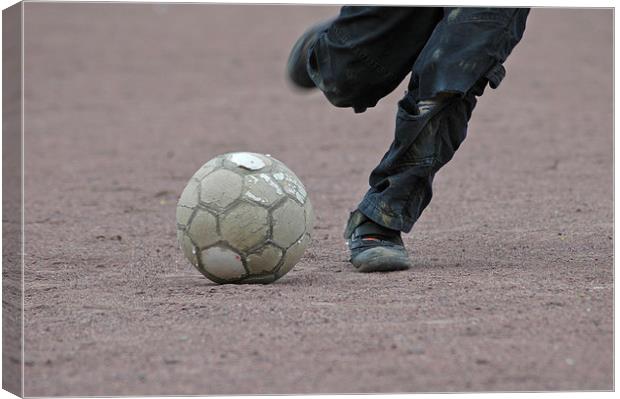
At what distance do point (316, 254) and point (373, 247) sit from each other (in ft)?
2.12

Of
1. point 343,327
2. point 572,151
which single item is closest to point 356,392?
point 343,327

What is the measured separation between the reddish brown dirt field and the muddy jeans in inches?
15.8

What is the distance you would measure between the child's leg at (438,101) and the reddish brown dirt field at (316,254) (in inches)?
13.7

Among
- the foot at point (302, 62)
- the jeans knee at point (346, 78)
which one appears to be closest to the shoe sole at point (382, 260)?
the jeans knee at point (346, 78)

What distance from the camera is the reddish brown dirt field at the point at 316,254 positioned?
3.39 meters

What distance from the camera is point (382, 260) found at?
4.83 m

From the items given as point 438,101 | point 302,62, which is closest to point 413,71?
point 438,101

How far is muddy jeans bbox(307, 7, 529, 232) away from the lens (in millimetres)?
4555

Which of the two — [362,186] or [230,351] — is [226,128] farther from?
[230,351]

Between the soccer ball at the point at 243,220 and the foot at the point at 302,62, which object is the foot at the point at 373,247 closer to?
the soccer ball at the point at 243,220

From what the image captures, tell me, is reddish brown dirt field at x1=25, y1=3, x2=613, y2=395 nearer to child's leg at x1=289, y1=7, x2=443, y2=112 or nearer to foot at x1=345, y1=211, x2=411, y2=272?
foot at x1=345, y1=211, x2=411, y2=272

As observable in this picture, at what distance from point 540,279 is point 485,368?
4.36 feet

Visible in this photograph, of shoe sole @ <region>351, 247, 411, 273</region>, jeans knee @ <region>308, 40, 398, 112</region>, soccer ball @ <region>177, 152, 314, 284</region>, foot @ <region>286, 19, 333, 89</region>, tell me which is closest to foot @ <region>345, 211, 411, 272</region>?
shoe sole @ <region>351, 247, 411, 273</region>

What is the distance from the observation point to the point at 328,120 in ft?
38.5
